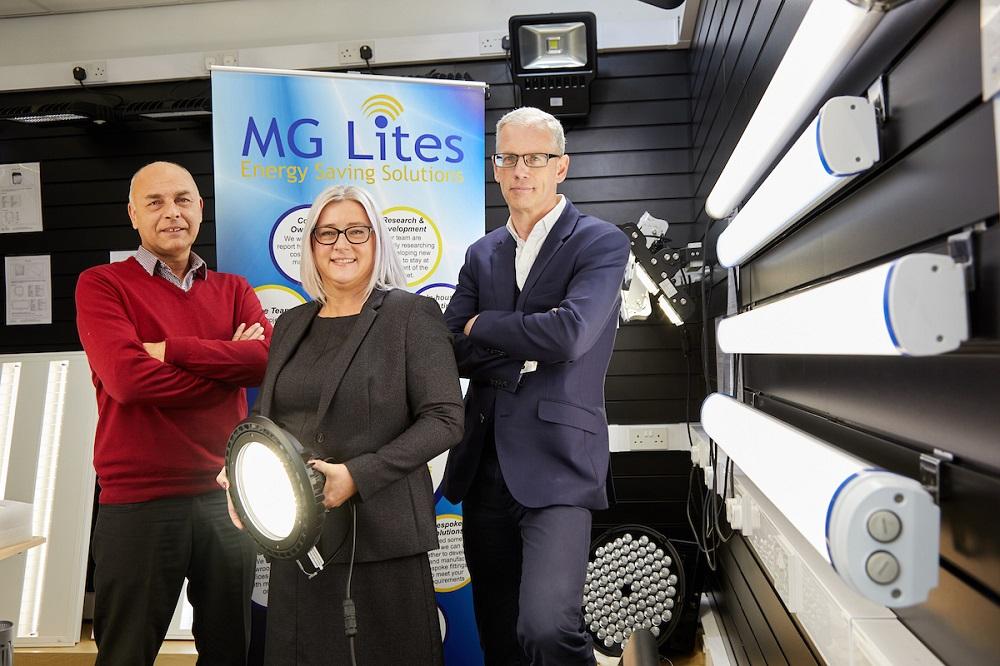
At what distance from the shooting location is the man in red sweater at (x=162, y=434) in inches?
88.4

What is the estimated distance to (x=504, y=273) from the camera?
6.66ft

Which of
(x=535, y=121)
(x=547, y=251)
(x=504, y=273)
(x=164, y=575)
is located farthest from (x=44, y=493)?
(x=535, y=121)

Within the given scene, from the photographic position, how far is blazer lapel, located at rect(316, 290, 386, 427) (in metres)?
1.71

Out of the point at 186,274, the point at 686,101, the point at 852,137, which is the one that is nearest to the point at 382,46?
the point at 686,101

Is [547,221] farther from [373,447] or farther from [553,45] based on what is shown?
[553,45]

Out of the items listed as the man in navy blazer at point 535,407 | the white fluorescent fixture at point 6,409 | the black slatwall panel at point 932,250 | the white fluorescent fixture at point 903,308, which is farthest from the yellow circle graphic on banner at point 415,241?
the white fluorescent fixture at point 903,308

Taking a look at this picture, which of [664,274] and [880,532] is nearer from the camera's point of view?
[880,532]

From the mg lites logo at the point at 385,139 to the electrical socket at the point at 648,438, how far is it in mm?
1605

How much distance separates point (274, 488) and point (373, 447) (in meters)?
0.26

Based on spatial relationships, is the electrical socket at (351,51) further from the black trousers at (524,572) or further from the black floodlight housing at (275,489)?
the black floodlight housing at (275,489)

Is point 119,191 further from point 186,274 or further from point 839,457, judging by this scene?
point 839,457

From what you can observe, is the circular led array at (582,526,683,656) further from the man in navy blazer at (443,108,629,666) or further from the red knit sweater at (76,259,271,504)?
the red knit sweater at (76,259,271,504)

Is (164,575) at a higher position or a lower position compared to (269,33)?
lower

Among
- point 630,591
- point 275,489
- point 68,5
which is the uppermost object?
point 68,5
